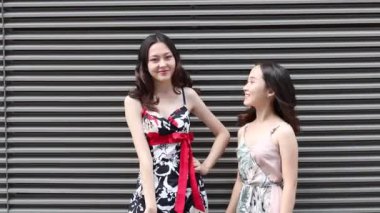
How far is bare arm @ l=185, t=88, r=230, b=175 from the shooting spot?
138 inches

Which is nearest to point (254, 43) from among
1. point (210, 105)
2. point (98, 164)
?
point (210, 105)

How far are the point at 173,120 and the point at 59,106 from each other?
1.17 metres

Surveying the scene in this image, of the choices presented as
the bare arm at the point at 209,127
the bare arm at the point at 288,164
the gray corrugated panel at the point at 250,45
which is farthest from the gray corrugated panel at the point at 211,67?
the bare arm at the point at 288,164

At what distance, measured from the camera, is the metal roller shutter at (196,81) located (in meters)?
3.93

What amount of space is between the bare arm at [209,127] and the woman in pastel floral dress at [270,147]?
245 millimetres

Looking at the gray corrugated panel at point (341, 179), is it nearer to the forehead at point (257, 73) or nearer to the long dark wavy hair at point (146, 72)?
the forehead at point (257, 73)

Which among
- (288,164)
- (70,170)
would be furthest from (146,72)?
(70,170)

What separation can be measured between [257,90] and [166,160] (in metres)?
0.77

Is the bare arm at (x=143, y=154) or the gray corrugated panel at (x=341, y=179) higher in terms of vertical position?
the bare arm at (x=143, y=154)

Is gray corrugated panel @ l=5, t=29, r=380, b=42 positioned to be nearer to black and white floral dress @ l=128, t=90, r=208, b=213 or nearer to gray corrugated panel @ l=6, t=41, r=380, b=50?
gray corrugated panel @ l=6, t=41, r=380, b=50

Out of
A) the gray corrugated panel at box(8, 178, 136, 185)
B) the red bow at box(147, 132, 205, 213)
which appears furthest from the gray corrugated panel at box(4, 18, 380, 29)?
the gray corrugated panel at box(8, 178, 136, 185)

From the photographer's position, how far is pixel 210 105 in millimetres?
3982

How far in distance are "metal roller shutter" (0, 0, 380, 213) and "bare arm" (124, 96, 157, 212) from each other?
2.38 ft

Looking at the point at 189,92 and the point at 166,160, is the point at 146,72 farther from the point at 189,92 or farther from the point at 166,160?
the point at 166,160
